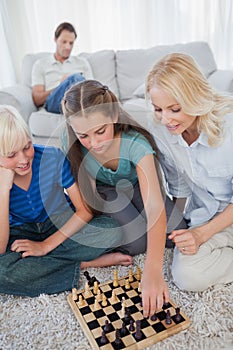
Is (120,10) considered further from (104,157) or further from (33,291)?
(33,291)

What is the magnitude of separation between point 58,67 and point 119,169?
167cm

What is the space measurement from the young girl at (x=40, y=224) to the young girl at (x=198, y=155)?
0.27m

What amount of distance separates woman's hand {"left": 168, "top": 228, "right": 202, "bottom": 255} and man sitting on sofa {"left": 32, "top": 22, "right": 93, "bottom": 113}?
174 cm

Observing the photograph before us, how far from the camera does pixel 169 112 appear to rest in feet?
3.80

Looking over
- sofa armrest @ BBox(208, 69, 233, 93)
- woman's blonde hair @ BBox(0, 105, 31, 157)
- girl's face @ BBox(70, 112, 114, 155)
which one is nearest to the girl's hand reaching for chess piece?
girl's face @ BBox(70, 112, 114, 155)

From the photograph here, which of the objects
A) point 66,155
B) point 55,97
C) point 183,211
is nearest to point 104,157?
point 66,155

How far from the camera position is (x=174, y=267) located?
1239 mm

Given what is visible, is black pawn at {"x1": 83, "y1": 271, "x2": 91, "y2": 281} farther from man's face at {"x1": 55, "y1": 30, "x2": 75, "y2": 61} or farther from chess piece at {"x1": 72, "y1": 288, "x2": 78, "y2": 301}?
man's face at {"x1": 55, "y1": 30, "x2": 75, "y2": 61}

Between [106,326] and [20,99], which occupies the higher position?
[20,99]

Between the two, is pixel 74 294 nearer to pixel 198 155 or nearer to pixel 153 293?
pixel 153 293

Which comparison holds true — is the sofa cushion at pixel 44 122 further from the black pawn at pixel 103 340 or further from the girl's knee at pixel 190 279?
the black pawn at pixel 103 340

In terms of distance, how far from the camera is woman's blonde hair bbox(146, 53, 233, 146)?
44.1 inches

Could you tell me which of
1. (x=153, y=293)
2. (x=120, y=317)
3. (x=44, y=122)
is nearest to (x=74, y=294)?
(x=120, y=317)

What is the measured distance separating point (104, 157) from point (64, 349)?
65cm
